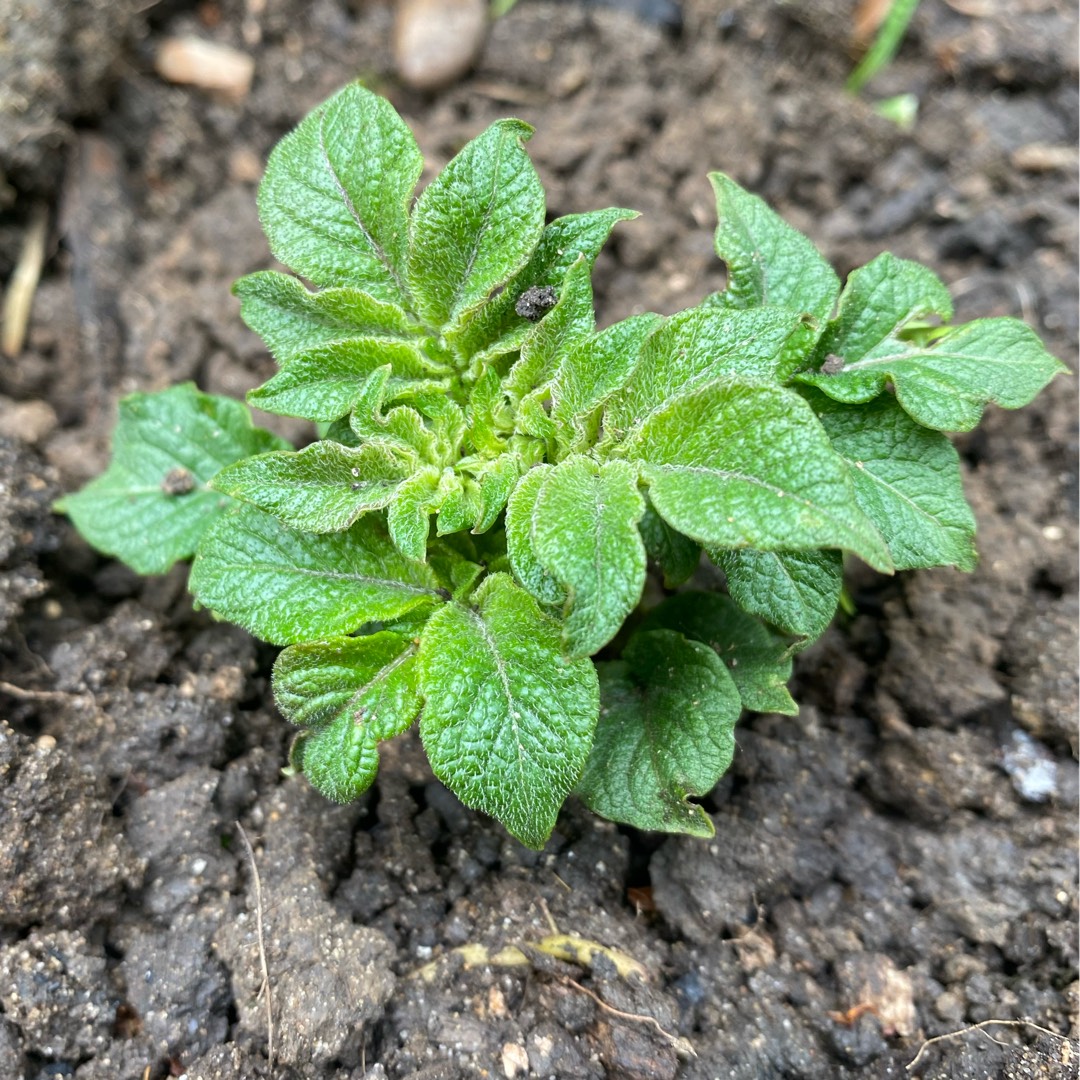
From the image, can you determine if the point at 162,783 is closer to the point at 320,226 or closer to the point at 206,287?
the point at 320,226

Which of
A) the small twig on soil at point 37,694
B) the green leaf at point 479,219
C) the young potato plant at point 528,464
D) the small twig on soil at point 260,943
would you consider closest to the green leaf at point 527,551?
the young potato plant at point 528,464

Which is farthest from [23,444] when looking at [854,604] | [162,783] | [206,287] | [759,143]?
[759,143]

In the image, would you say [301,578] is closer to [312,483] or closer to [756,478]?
[312,483]

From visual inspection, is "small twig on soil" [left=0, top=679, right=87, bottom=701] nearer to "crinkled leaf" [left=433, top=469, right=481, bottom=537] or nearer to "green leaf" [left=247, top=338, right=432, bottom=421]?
"green leaf" [left=247, top=338, right=432, bottom=421]

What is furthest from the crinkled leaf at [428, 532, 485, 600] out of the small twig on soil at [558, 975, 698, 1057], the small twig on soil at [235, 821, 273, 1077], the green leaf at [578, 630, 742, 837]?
the small twig on soil at [558, 975, 698, 1057]

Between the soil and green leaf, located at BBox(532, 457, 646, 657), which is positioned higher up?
green leaf, located at BBox(532, 457, 646, 657)

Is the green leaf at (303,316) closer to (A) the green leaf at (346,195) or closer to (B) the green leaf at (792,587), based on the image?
(A) the green leaf at (346,195)

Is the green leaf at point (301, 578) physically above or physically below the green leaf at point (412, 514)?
below
